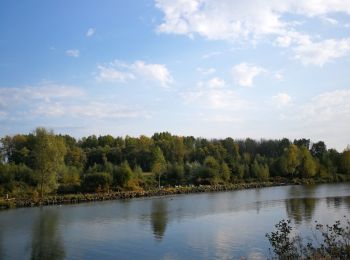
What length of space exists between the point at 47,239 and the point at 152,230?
7.86m

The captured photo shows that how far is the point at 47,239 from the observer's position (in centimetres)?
3238

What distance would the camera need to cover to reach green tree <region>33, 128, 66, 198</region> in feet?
214

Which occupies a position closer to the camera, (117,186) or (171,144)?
(117,186)

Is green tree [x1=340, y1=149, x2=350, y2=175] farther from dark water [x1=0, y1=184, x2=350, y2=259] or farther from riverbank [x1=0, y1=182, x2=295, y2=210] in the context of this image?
dark water [x1=0, y1=184, x2=350, y2=259]

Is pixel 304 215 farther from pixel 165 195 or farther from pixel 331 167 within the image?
pixel 331 167

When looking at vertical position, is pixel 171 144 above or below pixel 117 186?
above

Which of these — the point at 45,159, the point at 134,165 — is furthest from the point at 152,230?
the point at 134,165

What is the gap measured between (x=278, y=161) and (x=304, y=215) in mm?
73523

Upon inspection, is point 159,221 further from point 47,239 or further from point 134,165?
point 134,165

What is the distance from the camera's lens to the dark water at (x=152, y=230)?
2638cm

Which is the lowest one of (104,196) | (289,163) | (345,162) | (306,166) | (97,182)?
(104,196)

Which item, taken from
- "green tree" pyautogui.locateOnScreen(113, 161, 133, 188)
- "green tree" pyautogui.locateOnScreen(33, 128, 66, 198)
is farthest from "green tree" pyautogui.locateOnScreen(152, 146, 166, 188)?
"green tree" pyautogui.locateOnScreen(33, 128, 66, 198)

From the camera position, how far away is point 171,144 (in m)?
123

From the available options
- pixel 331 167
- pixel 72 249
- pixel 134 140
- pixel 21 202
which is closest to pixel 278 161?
pixel 331 167
